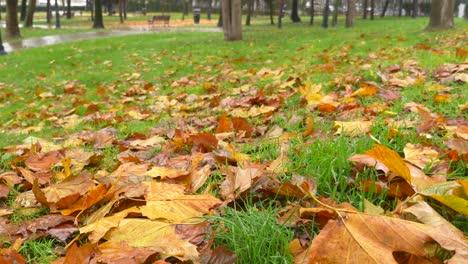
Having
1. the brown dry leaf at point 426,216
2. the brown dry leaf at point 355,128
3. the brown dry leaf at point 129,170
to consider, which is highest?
the brown dry leaf at point 355,128

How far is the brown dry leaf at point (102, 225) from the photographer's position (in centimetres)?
143

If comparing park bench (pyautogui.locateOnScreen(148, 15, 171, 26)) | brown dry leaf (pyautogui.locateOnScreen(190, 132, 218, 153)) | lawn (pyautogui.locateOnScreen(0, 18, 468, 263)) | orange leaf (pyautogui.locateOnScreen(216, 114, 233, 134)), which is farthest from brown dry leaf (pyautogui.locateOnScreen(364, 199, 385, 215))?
park bench (pyautogui.locateOnScreen(148, 15, 171, 26))

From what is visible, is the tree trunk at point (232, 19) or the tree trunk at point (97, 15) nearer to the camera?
the tree trunk at point (232, 19)

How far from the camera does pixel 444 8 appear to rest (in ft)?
39.7

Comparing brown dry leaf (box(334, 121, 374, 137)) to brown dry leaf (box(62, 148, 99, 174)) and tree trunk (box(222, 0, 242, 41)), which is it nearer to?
brown dry leaf (box(62, 148, 99, 174))

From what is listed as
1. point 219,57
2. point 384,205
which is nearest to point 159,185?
point 384,205

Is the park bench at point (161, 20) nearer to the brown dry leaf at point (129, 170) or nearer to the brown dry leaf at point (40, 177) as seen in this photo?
the brown dry leaf at point (40, 177)

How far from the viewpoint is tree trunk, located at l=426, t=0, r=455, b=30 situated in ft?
39.2

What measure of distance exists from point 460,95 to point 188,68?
6.39m

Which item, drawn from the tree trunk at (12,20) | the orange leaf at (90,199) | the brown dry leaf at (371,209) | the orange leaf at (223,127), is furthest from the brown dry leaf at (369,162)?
the tree trunk at (12,20)

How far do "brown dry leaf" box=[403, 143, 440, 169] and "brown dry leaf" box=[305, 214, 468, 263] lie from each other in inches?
27.5

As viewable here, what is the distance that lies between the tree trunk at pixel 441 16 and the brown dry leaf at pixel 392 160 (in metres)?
11.9

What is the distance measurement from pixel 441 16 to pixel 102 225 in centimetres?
1292

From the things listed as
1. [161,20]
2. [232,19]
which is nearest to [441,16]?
[232,19]
